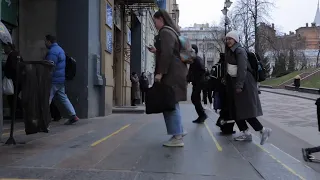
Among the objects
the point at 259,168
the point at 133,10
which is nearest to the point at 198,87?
the point at 259,168

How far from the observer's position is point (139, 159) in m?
5.03

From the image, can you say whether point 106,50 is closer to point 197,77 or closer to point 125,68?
point 197,77

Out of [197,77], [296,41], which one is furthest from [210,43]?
[197,77]

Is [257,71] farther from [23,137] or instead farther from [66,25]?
[66,25]

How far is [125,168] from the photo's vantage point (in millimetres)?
4543

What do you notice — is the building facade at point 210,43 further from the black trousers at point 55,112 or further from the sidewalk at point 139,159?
the sidewalk at point 139,159

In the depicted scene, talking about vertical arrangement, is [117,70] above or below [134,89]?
Answer: above

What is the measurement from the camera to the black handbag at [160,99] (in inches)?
224

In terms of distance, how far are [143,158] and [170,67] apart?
145 cm

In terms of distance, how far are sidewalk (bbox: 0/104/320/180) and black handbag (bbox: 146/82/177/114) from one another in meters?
0.61

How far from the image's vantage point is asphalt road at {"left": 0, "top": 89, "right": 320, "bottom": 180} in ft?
14.2

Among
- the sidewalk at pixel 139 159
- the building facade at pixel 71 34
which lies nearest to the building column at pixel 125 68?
the building facade at pixel 71 34

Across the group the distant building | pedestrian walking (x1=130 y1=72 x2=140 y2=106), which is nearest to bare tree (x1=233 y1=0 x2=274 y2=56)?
the distant building

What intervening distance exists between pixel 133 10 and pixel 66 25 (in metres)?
8.65
